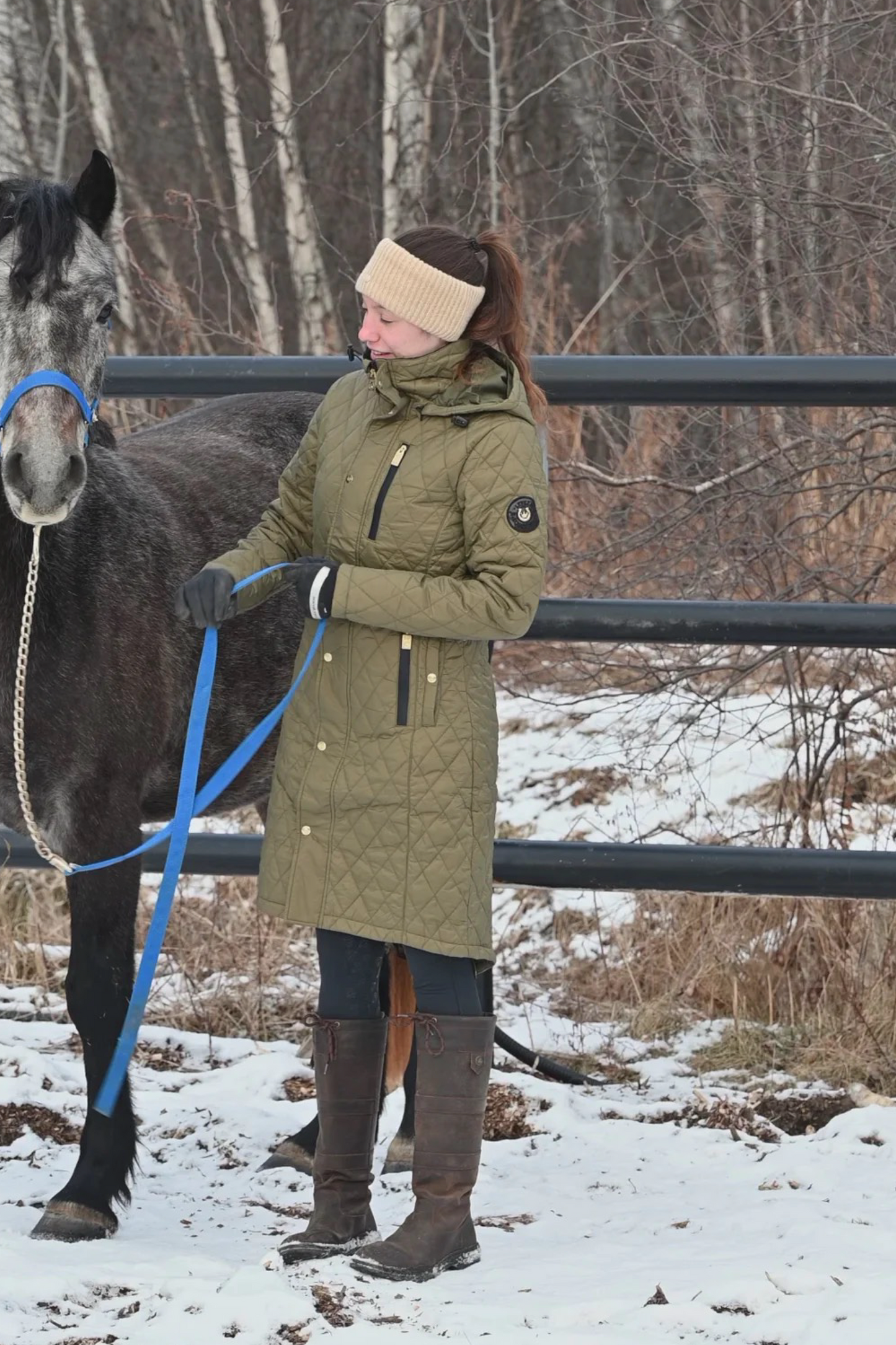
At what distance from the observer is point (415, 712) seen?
2625mm

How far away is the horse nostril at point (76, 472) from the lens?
2.66 m

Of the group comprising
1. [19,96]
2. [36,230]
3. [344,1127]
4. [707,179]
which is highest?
[19,96]

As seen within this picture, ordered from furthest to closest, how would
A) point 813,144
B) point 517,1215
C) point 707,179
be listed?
point 707,179, point 813,144, point 517,1215

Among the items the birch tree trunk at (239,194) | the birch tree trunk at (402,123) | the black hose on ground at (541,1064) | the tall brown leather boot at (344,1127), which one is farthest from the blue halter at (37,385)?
the birch tree trunk at (239,194)

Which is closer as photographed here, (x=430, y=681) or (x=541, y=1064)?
(x=430, y=681)

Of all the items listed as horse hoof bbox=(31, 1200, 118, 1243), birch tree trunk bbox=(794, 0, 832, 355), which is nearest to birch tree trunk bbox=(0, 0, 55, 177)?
birch tree trunk bbox=(794, 0, 832, 355)

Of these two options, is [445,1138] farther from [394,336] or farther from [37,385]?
[37,385]

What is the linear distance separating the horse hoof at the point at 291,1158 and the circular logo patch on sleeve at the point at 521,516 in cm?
150

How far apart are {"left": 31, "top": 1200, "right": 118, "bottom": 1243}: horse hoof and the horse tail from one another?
0.76m

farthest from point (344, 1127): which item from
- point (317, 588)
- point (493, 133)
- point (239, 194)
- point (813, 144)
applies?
point (239, 194)

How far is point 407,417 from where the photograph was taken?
2.71 meters

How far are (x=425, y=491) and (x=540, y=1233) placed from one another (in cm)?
138

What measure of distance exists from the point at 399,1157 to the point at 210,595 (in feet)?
4.53

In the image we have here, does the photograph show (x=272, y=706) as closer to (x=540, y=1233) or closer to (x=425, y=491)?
(x=425, y=491)
